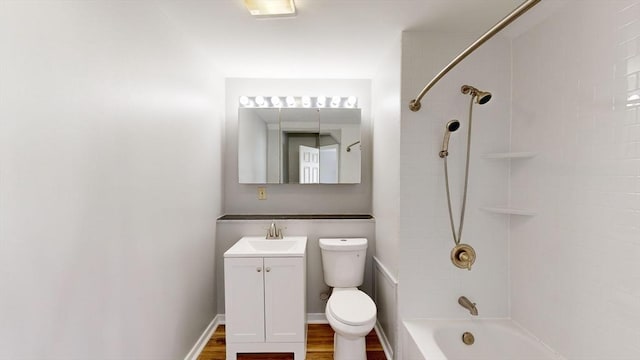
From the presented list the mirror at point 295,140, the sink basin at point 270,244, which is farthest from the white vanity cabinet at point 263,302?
the mirror at point 295,140

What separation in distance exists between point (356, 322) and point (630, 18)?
2.03 m

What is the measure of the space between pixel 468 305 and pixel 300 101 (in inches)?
88.1

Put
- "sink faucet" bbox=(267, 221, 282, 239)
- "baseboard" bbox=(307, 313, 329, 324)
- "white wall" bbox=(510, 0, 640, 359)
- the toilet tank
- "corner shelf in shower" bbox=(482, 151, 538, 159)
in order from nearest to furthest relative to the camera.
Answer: "white wall" bbox=(510, 0, 640, 359) → "corner shelf in shower" bbox=(482, 151, 538, 159) → the toilet tank → "sink faucet" bbox=(267, 221, 282, 239) → "baseboard" bbox=(307, 313, 329, 324)

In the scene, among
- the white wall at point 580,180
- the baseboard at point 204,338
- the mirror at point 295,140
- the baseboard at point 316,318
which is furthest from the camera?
the mirror at point 295,140

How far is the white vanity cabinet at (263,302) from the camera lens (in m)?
2.05

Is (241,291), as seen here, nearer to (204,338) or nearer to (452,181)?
(204,338)

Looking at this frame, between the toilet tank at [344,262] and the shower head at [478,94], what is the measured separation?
4.60 ft

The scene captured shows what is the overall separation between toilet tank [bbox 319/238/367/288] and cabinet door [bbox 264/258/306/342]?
1.34 ft

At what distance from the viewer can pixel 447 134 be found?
1.78 metres

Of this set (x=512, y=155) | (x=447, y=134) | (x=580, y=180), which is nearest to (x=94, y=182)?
(x=447, y=134)

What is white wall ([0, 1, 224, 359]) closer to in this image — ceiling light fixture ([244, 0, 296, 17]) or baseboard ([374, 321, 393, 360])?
ceiling light fixture ([244, 0, 296, 17])

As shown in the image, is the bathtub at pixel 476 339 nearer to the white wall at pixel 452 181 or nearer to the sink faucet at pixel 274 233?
the white wall at pixel 452 181

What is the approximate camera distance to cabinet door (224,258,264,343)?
2047mm

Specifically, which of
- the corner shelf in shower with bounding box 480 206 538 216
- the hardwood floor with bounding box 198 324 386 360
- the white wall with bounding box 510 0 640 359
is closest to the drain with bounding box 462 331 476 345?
the white wall with bounding box 510 0 640 359
